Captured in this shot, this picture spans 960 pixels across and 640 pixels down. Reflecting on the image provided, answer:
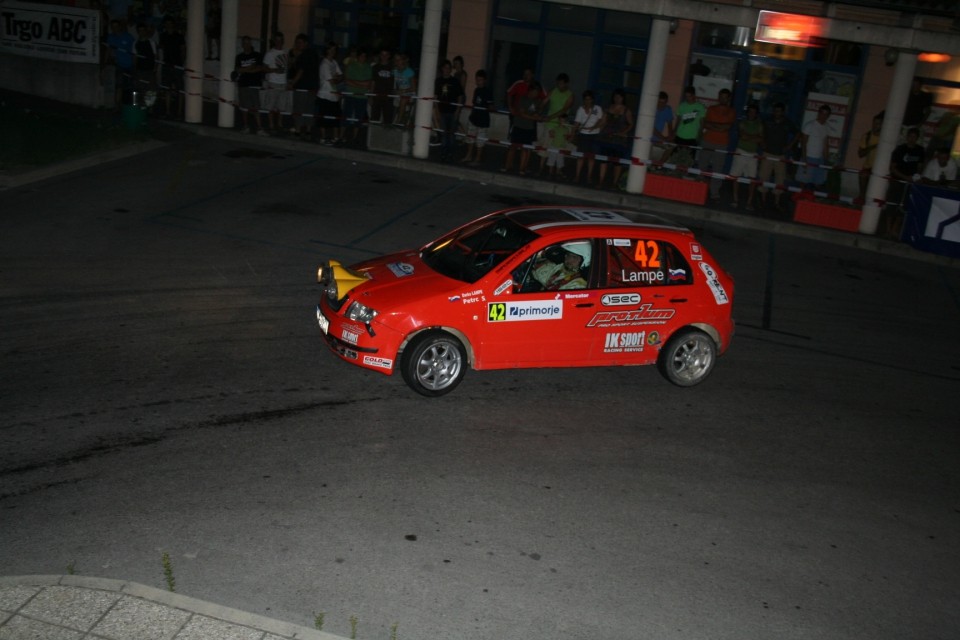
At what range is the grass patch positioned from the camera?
629 inches

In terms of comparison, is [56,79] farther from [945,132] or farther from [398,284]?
[945,132]

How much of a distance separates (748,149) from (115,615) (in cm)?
1552

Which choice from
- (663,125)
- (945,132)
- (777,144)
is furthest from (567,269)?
(945,132)

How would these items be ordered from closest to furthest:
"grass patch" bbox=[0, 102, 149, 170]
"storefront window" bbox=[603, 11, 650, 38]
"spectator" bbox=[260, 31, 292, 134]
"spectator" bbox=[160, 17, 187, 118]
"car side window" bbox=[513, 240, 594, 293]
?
"car side window" bbox=[513, 240, 594, 293] < "grass patch" bbox=[0, 102, 149, 170] < "spectator" bbox=[260, 31, 292, 134] < "spectator" bbox=[160, 17, 187, 118] < "storefront window" bbox=[603, 11, 650, 38]

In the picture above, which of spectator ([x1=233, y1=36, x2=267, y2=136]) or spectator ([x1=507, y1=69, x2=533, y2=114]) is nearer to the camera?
spectator ([x1=507, y1=69, x2=533, y2=114])

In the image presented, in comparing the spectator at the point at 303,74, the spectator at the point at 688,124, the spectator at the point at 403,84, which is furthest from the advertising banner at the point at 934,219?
the spectator at the point at 303,74

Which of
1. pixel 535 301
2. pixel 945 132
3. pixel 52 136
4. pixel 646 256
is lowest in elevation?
pixel 52 136

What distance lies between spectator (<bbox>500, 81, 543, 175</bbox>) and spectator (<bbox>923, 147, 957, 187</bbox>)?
7360mm

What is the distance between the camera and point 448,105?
62.1 feet

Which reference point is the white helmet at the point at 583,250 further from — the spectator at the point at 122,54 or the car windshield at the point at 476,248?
→ the spectator at the point at 122,54

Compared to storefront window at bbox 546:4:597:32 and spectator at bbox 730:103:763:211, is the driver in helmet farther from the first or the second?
storefront window at bbox 546:4:597:32

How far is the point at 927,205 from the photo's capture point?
16.4m

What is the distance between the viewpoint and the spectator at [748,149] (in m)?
18.0

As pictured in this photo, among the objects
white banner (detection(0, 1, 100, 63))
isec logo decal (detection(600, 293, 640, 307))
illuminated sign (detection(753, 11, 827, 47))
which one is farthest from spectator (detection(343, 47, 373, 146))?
isec logo decal (detection(600, 293, 640, 307))
